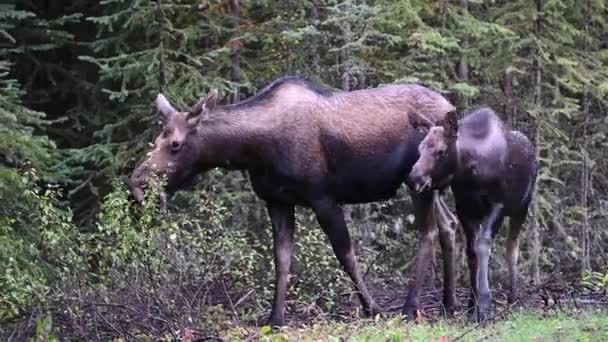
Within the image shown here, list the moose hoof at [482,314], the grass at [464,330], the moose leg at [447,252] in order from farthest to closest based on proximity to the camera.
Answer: the moose leg at [447,252], the moose hoof at [482,314], the grass at [464,330]

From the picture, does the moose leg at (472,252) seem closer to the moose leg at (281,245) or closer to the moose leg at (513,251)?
the moose leg at (513,251)

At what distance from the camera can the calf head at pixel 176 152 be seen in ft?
35.3

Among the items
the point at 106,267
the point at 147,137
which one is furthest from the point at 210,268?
the point at 147,137

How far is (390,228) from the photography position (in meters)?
19.0

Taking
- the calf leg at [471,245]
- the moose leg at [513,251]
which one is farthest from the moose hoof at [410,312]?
the moose leg at [513,251]

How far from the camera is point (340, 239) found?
1108 cm

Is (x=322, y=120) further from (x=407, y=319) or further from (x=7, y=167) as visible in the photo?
(x=7, y=167)

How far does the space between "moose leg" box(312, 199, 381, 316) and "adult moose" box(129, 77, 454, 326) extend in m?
0.01

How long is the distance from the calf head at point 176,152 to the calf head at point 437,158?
7.34 ft

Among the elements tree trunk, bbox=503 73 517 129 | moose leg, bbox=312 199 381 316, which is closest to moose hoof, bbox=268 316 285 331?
moose leg, bbox=312 199 381 316

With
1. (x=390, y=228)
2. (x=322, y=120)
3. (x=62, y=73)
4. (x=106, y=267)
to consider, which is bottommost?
(x=390, y=228)

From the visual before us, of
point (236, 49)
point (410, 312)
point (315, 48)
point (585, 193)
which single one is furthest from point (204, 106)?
point (585, 193)

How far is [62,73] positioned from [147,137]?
395cm

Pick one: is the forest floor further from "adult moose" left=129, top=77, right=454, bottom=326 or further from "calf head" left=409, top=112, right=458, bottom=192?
"calf head" left=409, top=112, right=458, bottom=192
